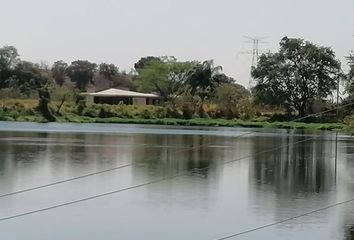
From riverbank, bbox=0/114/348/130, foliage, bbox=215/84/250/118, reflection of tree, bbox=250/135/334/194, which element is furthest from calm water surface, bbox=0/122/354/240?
foliage, bbox=215/84/250/118

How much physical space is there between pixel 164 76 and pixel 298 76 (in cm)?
2746

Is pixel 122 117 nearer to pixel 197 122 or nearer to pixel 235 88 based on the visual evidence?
pixel 197 122

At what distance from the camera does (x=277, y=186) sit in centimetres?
2377

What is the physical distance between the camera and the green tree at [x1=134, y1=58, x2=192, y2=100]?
106 meters

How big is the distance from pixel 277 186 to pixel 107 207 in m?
7.00

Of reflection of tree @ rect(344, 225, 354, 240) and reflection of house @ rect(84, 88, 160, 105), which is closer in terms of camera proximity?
reflection of tree @ rect(344, 225, 354, 240)

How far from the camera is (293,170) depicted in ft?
97.2

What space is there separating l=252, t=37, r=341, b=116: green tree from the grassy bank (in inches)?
117

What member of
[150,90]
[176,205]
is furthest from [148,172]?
[150,90]

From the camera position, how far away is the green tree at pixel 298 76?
84.9 metres

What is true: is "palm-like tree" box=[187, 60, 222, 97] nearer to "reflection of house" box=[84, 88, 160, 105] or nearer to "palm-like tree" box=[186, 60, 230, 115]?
"palm-like tree" box=[186, 60, 230, 115]

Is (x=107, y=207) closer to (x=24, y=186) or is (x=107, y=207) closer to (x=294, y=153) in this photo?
(x=24, y=186)

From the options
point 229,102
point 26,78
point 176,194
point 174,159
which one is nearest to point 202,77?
point 229,102

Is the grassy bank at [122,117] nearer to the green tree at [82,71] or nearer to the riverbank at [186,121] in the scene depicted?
the riverbank at [186,121]
